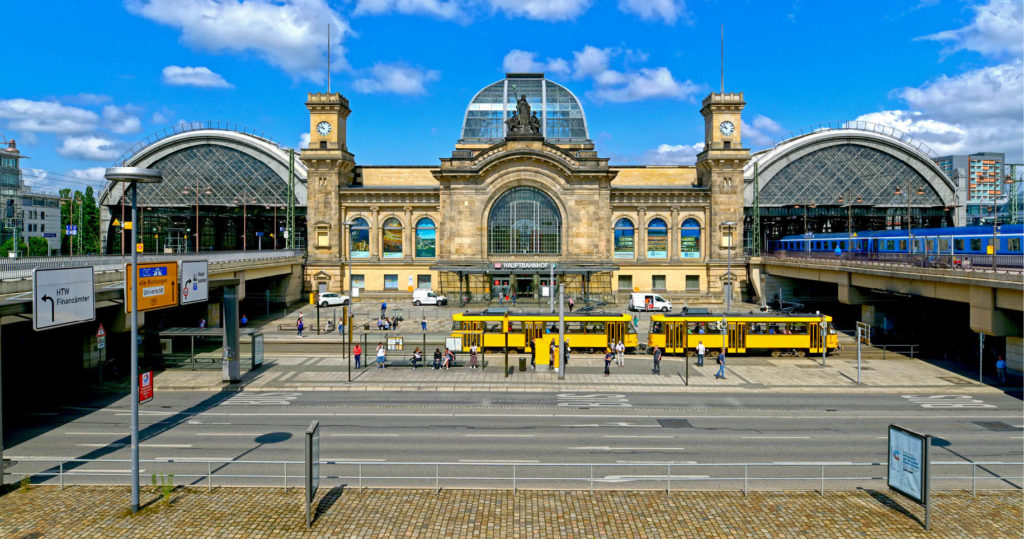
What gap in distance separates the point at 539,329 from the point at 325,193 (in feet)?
124

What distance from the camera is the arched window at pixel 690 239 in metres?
71.5

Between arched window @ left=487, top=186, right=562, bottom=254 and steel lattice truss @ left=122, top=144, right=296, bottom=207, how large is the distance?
3491 centimetres

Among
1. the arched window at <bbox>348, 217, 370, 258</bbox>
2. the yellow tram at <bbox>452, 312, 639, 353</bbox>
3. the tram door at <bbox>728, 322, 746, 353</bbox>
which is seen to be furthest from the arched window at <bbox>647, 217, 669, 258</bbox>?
the arched window at <bbox>348, 217, 370, 258</bbox>

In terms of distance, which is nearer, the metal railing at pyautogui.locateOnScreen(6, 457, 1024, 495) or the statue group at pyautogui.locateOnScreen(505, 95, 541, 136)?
the metal railing at pyautogui.locateOnScreen(6, 457, 1024, 495)

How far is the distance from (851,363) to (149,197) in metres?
87.0

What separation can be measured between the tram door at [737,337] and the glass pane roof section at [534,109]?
4213cm

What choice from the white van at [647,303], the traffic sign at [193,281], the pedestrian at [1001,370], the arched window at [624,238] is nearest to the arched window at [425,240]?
the arched window at [624,238]

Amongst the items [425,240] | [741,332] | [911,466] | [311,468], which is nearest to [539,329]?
[741,332]

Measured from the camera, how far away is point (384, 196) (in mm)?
70562

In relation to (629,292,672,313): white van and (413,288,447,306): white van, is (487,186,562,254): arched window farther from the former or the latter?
(629,292,672,313): white van

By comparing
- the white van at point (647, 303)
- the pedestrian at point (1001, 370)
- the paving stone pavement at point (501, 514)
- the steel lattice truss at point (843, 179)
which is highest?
the steel lattice truss at point (843, 179)

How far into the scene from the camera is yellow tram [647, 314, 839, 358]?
1652 inches

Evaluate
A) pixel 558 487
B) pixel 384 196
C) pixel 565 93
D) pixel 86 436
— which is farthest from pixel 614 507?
pixel 565 93

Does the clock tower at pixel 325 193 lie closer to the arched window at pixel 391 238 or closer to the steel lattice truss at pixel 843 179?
the arched window at pixel 391 238
